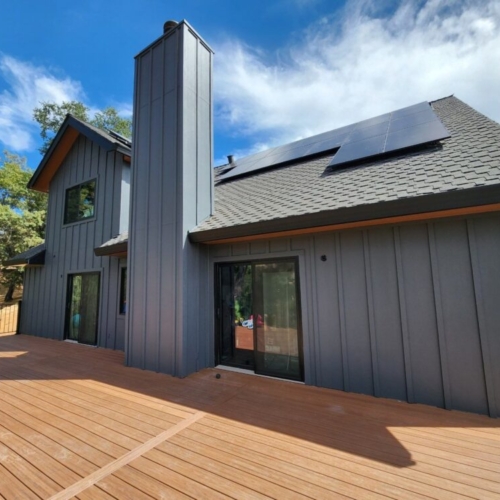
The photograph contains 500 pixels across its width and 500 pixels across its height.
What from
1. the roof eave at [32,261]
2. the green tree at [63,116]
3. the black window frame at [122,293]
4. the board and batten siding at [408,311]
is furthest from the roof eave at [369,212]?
→ the green tree at [63,116]

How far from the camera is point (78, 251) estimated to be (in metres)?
7.41

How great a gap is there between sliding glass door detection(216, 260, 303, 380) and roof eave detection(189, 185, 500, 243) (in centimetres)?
67

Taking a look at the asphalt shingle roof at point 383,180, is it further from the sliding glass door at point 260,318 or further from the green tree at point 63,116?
the green tree at point 63,116

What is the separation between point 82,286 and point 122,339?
89.7 inches

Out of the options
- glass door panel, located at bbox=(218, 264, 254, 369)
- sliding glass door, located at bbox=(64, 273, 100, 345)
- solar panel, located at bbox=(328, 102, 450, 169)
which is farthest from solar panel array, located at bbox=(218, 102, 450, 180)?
sliding glass door, located at bbox=(64, 273, 100, 345)

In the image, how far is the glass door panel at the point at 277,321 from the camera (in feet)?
13.0

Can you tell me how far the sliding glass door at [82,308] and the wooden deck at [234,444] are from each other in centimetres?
305

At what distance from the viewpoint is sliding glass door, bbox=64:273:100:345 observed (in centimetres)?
684

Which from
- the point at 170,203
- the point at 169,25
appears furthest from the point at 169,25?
the point at 170,203

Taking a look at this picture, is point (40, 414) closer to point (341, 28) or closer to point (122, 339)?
point (122, 339)

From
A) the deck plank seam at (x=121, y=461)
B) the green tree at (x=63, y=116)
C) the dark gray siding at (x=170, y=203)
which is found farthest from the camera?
the green tree at (x=63, y=116)

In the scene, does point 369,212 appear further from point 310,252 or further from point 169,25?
point 169,25

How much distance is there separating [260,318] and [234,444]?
2004mm

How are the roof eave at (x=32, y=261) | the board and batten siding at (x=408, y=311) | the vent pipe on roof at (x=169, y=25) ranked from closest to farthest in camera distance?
the board and batten siding at (x=408, y=311), the vent pipe on roof at (x=169, y=25), the roof eave at (x=32, y=261)
